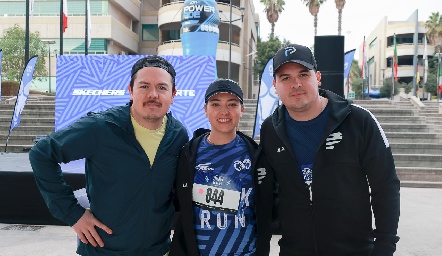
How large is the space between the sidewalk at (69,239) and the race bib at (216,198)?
2.81 metres

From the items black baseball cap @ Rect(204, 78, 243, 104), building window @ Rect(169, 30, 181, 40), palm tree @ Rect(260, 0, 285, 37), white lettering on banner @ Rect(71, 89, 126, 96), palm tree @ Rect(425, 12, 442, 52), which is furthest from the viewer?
palm tree @ Rect(425, 12, 442, 52)

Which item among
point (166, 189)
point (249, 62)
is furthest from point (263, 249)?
point (249, 62)

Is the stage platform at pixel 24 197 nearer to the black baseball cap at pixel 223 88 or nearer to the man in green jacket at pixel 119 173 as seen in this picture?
the man in green jacket at pixel 119 173

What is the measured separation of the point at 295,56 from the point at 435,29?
2610 inches

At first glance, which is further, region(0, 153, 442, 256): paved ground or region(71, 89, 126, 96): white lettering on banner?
region(71, 89, 126, 96): white lettering on banner

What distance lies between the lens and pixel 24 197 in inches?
238

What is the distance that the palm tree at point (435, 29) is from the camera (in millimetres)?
58031

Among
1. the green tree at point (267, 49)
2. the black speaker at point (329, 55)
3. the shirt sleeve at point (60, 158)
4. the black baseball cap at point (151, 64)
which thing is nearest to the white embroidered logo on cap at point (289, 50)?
the black baseball cap at point (151, 64)

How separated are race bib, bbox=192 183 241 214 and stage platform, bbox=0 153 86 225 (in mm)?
3945

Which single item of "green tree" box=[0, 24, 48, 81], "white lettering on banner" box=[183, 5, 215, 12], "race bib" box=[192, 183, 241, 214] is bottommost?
"race bib" box=[192, 183, 241, 214]

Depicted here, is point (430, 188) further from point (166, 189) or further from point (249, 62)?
point (249, 62)

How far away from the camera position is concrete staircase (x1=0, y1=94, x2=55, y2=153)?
55.6ft

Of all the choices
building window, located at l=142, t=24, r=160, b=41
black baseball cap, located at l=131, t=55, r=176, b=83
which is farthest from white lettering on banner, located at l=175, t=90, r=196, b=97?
building window, located at l=142, t=24, r=160, b=41

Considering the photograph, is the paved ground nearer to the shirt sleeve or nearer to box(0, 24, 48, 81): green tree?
the shirt sleeve
